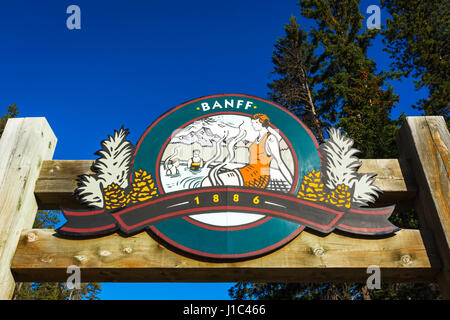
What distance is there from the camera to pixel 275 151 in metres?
2.95

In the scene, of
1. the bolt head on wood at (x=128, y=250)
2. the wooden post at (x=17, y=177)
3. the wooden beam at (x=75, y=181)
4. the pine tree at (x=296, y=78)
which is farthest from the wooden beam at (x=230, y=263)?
the pine tree at (x=296, y=78)

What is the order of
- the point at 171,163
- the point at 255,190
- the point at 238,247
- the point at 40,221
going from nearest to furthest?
1. the point at 238,247
2. the point at 255,190
3. the point at 171,163
4. the point at 40,221

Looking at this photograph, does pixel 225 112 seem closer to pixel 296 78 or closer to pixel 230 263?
pixel 230 263

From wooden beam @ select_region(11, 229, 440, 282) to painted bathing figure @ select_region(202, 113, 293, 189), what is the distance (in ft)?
1.77

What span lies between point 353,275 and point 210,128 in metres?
1.62

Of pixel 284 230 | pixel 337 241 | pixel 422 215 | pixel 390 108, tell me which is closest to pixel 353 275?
pixel 337 241

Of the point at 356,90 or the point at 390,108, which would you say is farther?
the point at 390,108

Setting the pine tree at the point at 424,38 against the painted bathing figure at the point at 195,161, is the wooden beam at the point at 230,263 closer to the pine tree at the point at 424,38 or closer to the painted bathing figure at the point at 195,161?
the painted bathing figure at the point at 195,161

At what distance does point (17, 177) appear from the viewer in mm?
2754

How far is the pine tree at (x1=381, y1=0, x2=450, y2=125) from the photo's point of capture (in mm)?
12703

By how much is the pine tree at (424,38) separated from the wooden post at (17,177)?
12.5 metres

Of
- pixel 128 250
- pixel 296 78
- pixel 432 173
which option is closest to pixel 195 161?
pixel 128 250

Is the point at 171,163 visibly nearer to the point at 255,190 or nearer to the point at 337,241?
the point at 255,190

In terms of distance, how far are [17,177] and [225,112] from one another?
177cm
